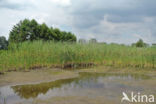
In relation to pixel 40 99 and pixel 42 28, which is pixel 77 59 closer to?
pixel 40 99

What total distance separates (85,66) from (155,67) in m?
3.93

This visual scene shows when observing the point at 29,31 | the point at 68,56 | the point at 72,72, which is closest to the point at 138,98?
the point at 72,72

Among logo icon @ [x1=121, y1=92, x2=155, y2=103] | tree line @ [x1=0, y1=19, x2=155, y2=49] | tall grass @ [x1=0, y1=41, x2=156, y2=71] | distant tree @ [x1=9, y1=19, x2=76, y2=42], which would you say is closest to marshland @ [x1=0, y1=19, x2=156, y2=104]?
tall grass @ [x1=0, y1=41, x2=156, y2=71]

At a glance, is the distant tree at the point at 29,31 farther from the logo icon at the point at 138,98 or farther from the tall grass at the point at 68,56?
the logo icon at the point at 138,98

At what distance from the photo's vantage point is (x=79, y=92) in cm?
474

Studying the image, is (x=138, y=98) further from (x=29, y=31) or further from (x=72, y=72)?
(x=29, y=31)

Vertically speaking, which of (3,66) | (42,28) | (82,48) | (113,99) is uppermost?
(42,28)

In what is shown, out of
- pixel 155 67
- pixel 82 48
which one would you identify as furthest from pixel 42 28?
pixel 155 67

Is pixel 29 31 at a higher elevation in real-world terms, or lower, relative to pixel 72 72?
higher

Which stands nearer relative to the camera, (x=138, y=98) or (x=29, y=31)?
(x=138, y=98)

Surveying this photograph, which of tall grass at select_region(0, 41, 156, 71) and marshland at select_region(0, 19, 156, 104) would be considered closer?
marshland at select_region(0, 19, 156, 104)

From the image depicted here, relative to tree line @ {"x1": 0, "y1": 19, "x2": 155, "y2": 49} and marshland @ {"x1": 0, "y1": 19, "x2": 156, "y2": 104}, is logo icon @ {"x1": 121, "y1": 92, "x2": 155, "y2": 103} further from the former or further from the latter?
tree line @ {"x1": 0, "y1": 19, "x2": 155, "y2": 49}

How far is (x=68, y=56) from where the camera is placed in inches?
391

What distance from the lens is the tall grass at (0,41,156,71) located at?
26.7 ft
